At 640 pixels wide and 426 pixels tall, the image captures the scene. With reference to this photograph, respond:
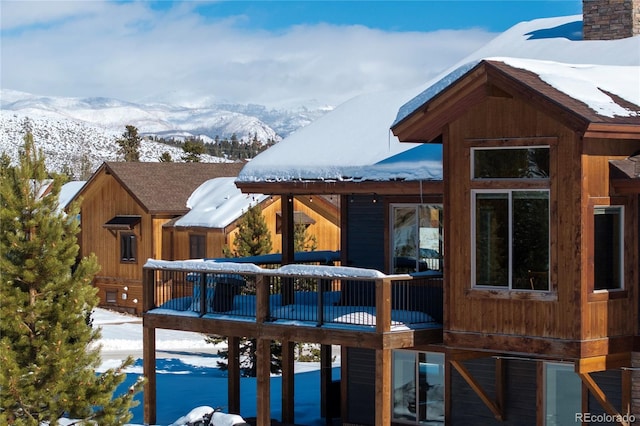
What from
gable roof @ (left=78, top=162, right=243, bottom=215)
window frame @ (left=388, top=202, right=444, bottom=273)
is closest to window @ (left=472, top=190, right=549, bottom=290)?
window frame @ (left=388, top=202, right=444, bottom=273)

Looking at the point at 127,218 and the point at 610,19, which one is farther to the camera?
the point at 127,218

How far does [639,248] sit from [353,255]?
651 centimetres

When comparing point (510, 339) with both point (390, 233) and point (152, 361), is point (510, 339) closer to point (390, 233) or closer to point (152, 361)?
point (390, 233)

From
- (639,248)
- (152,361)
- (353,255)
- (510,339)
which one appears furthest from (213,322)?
(639,248)

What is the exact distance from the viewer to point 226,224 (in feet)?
152

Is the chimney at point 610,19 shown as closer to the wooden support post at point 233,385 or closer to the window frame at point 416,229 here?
the window frame at point 416,229

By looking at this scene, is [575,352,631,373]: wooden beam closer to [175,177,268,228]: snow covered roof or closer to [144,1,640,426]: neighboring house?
[144,1,640,426]: neighboring house

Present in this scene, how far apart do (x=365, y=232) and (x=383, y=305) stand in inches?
165

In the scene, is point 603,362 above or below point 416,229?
below

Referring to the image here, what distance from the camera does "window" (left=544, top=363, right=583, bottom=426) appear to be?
65.0ft

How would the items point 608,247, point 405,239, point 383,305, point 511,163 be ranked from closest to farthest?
1. point 608,247
2. point 511,163
3. point 383,305
4. point 405,239

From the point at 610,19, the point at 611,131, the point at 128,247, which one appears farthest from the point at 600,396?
the point at 128,247

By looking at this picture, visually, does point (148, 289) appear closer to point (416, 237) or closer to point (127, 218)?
point (416, 237)

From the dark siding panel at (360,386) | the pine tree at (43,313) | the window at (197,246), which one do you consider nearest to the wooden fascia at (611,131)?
the dark siding panel at (360,386)
